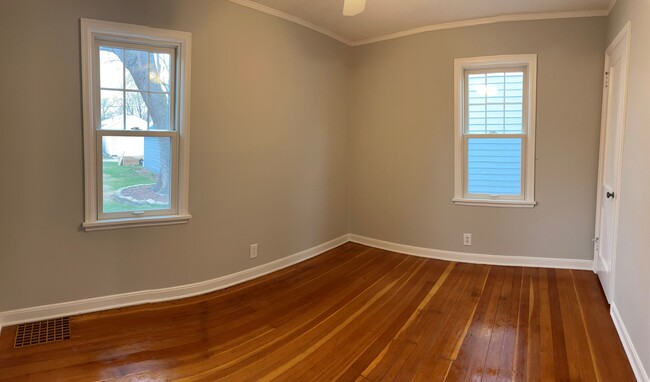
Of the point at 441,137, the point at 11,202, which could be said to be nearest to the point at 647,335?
the point at 441,137

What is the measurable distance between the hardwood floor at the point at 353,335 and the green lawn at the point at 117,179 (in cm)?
76

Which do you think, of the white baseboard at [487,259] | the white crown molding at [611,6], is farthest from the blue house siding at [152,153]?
the white crown molding at [611,6]

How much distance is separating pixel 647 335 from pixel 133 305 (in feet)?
10.4

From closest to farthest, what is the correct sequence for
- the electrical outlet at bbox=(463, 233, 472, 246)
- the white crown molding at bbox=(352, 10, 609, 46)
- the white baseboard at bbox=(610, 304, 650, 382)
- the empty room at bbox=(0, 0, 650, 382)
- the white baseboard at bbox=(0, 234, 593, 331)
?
the white baseboard at bbox=(610, 304, 650, 382) → the empty room at bbox=(0, 0, 650, 382) → the white baseboard at bbox=(0, 234, 593, 331) → the white crown molding at bbox=(352, 10, 609, 46) → the electrical outlet at bbox=(463, 233, 472, 246)

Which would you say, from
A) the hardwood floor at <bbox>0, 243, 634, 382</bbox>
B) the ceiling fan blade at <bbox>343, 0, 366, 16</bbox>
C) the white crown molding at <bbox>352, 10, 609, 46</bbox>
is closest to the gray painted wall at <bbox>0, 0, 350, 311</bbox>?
the hardwood floor at <bbox>0, 243, 634, 382</bbox>

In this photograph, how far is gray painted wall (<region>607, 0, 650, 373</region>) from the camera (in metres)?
2.01

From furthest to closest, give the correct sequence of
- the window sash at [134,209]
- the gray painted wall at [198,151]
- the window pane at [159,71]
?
the window pane at [159,71] → the window sash at [134,209] → the gray painted wall at [198,151]

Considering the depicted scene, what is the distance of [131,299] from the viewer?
285 centimetres

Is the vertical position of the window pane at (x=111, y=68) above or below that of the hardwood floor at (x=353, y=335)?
above

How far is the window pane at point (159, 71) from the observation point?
2.86m

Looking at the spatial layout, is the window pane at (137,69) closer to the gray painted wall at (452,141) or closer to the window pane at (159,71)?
the window pane at (159,71)

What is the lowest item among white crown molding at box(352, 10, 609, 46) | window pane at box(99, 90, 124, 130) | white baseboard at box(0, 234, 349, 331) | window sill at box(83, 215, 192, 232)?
white baseboard at box(0, 234, 349, 331)

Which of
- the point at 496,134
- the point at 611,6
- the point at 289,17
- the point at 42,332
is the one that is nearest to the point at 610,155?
the point at 496,134

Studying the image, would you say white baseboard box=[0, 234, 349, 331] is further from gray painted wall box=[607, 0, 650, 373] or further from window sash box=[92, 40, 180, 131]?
gray painted wall box=[607, 0, 650, 373]
